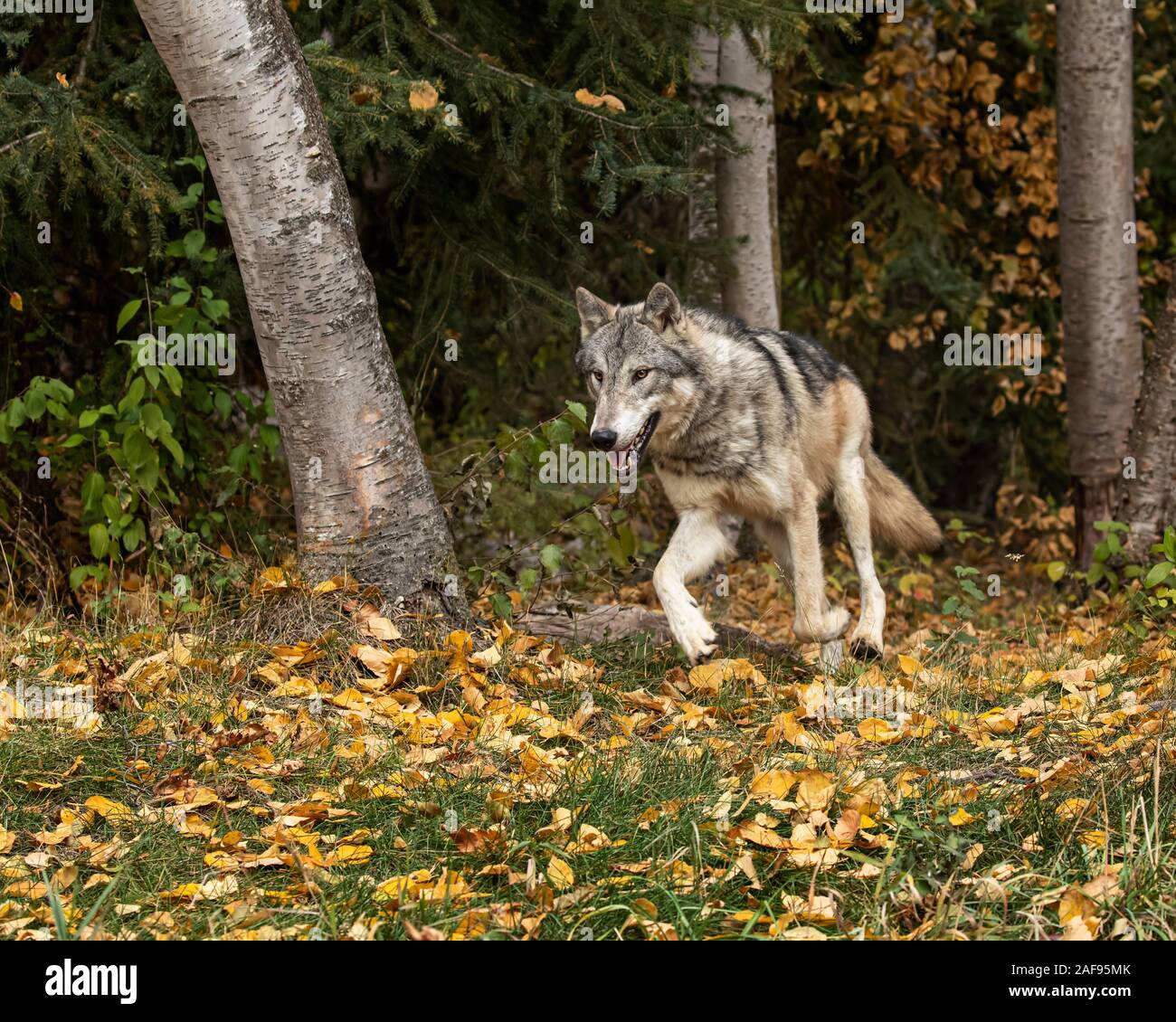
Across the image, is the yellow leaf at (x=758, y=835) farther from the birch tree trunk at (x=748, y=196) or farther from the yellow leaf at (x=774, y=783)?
the birch tree trunk at (x=748, y=196)

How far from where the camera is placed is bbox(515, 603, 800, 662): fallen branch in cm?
569

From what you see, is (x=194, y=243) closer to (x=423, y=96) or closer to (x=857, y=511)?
(x=423, y=96)

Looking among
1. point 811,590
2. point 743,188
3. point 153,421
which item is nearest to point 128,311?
point 153,421

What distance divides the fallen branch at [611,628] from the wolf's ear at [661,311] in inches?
54.4

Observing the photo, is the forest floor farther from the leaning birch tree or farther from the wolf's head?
the leaning birch tree

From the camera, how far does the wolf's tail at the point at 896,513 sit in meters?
6.87

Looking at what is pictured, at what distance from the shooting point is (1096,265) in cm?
811

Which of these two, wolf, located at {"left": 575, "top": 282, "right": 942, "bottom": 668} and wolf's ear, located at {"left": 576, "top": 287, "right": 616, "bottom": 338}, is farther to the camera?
wolf's ear, located at {"left": 576, "top": 287, "right": 616, "bottom": 338}

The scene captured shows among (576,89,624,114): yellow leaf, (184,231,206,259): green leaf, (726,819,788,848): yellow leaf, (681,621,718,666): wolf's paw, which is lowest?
(726,819,788,848): yellow leaf

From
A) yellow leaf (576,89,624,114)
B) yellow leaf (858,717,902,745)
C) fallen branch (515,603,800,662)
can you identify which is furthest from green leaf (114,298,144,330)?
yellow leaf (858,717,902,745)

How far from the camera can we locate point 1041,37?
959cm

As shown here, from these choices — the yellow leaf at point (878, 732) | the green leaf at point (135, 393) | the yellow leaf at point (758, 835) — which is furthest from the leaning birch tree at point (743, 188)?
the yellow leaf at point (758, 835)

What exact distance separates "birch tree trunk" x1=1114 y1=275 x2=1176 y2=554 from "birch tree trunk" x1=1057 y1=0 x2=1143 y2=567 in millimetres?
908
